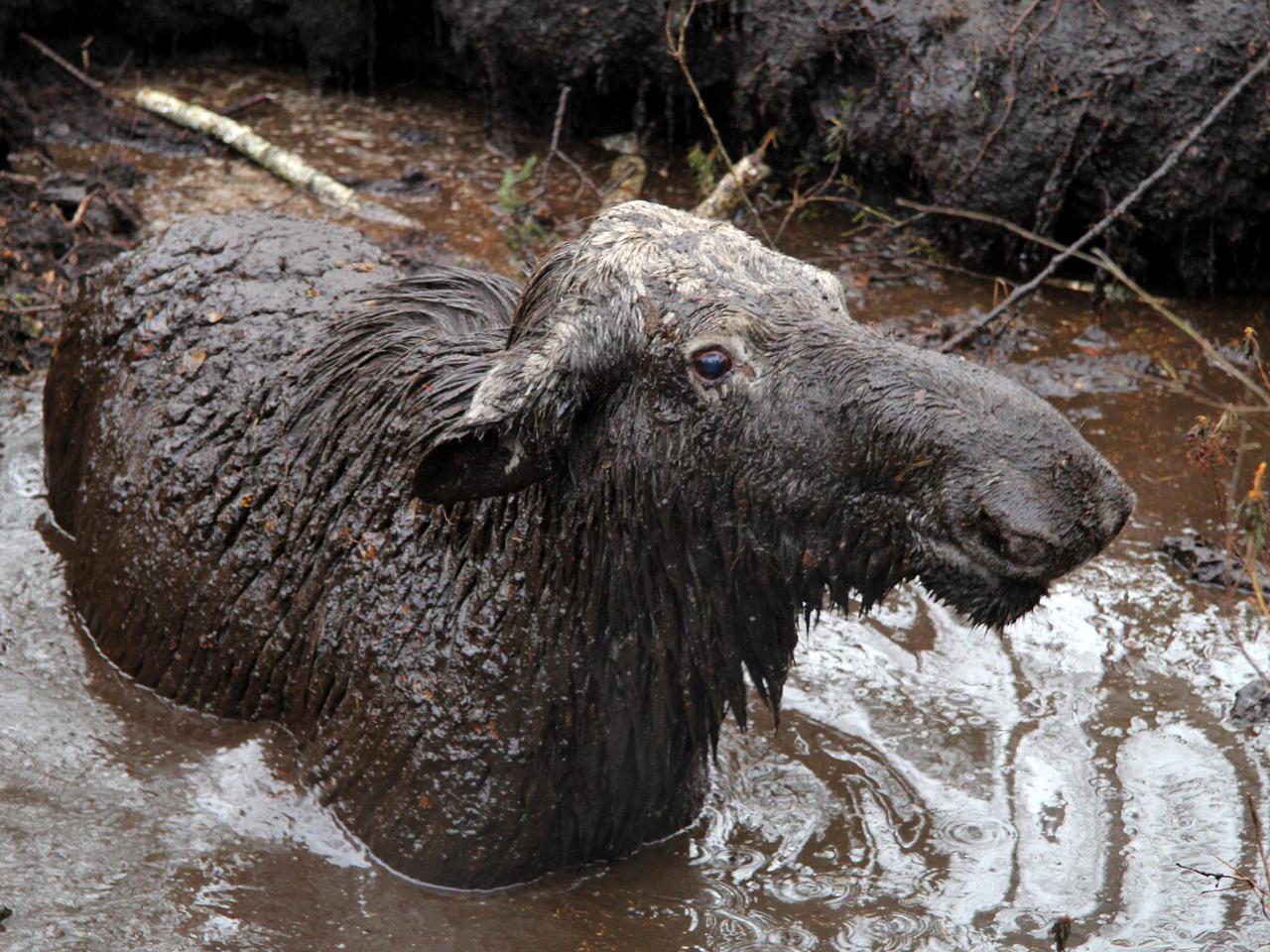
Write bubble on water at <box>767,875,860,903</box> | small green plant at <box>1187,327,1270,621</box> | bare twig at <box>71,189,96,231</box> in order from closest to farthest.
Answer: bubble on water at <box>767,875,860,903</box> < small green plant at <box>1187,327,1270,621</box> < bare twig at <box>71,189,96,231</box>

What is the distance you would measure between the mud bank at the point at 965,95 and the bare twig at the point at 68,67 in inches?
11.2

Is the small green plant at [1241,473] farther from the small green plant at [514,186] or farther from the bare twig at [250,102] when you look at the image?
the bare twig at [250,102]

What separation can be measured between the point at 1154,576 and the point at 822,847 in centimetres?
208

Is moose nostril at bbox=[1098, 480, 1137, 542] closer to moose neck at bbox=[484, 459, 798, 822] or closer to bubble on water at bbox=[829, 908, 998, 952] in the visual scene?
moose neck at bbox=[484, 459, 798, 822]

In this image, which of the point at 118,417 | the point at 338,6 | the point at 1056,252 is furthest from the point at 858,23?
the point at 118,417

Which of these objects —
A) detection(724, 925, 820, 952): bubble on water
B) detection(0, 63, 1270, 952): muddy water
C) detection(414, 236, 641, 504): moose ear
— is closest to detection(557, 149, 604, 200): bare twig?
detection(0, 63, 1270, 952): muddy water

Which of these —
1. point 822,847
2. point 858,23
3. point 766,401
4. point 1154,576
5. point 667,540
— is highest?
point 858,23

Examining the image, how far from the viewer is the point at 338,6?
9.43 metres

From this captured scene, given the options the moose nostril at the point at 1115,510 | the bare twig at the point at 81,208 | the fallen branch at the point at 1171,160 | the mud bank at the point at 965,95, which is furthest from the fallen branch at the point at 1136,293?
the bare twig at the point at 81,208

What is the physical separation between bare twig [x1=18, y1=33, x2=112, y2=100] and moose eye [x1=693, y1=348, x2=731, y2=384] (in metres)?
6.74

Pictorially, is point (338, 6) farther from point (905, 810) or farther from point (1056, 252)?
point (905, 810)

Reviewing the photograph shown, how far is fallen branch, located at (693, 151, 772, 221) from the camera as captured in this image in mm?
7980

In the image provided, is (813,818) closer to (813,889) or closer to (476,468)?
(813,889)

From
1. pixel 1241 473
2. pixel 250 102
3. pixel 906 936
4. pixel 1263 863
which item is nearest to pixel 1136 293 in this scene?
pixel 1241 473
